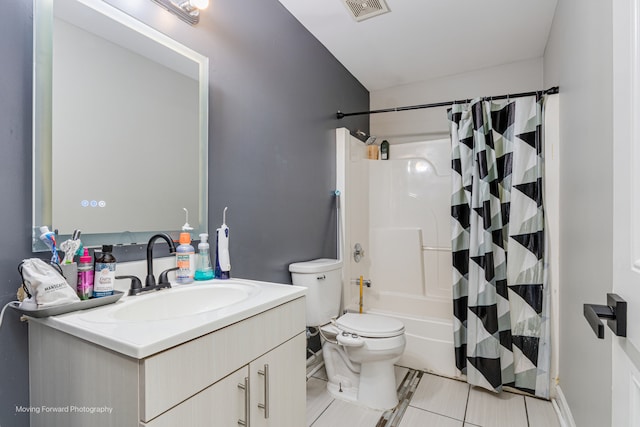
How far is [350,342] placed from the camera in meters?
1.81

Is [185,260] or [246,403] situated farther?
[185,260]

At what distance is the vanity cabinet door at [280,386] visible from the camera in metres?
1.03

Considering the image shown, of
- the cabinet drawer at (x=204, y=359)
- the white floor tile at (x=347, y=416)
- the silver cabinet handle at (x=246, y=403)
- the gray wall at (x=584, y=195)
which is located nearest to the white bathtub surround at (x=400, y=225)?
the white floor tile at (x=347, y=416)

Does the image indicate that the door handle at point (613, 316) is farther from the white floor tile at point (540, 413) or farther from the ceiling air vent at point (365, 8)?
the ceiling air vent at point (365, 8)

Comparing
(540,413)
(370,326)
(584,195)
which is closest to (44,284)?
(370,326)

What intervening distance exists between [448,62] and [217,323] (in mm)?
2795

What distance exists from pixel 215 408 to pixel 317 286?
1.15 metres

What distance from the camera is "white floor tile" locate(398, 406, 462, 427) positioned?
1.71 metres

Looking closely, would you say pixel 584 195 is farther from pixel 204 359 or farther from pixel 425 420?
pixel 204 359

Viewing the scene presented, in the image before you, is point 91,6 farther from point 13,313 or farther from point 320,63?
point 320,63

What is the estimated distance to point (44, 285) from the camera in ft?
2.72

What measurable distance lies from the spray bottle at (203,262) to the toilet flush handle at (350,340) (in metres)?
0.89

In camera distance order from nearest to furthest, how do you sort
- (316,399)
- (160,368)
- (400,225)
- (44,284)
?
(160,368) → (44,284) → (316,399) → (400,225)

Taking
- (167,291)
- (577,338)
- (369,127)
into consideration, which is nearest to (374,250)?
(369,127)
